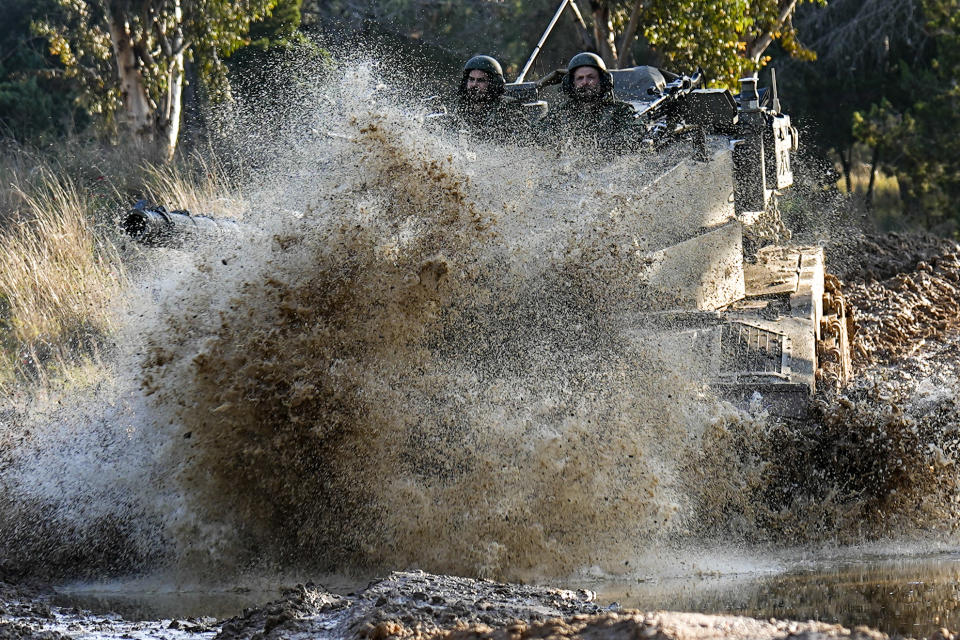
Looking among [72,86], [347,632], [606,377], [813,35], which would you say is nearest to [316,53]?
[72,86]

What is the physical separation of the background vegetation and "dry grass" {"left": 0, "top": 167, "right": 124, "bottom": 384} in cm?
2

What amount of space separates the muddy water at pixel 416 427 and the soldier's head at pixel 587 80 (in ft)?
8.29

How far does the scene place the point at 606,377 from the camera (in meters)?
5.91

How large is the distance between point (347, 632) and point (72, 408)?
11.9 feet

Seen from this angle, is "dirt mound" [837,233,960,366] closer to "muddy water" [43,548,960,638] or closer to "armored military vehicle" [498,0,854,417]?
"armored military vehicle" [498,0,854,417]

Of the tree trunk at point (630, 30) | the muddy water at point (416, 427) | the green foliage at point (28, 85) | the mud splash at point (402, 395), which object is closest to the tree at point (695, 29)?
the tree trunk at point (630, 30)

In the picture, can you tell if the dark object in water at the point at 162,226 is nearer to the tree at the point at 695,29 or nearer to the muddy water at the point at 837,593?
the muddy water at the point at 837,593

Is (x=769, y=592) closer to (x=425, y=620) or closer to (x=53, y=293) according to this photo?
(x=425, y=620)

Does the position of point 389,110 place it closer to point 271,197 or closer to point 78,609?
point 271,197

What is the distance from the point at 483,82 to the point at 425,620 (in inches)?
227

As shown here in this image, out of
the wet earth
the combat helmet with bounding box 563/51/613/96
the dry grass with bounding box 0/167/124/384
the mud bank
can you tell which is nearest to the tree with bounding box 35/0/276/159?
the dry grass with bounding box 0/167/124/384

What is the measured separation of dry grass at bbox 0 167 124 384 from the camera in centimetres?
912

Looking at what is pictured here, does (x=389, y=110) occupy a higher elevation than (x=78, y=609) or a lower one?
higher

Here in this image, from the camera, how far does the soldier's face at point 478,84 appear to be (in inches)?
352
